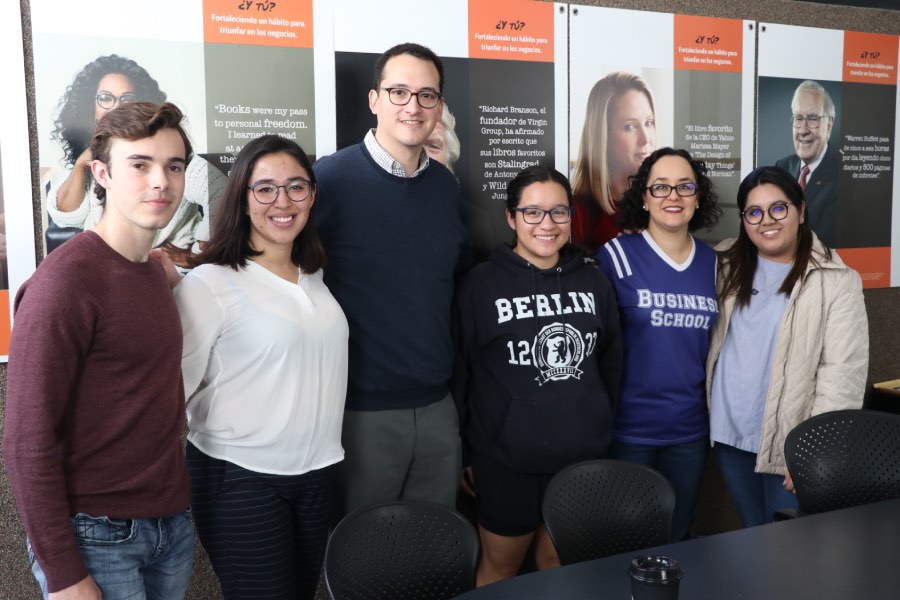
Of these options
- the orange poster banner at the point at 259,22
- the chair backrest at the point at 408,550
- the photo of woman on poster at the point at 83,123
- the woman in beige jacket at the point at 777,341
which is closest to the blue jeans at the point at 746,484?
the woman in beige jacket at the point at 777,341

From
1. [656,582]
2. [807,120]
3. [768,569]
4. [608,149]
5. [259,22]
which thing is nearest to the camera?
[656,582]

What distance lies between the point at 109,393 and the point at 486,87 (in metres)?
1.68

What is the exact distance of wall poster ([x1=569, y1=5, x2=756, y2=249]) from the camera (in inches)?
107

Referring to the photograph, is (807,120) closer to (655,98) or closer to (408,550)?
(655,98)

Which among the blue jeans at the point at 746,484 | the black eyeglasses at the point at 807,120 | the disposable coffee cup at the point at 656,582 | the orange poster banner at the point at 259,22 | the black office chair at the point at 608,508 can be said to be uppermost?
the orange poster banner at the point at 259,22

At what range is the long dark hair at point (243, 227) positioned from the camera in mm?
1741

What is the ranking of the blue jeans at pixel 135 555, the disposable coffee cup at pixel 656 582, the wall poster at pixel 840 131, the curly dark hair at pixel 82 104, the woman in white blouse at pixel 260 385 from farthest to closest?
the wall poster at pixel 840 131 < the curly dark hair at pixel 82 104 < the woman in white blouse at pixel 260 385 < the blue jeans at pixel 135 555 < the disposable coffee cup at pixel 656 582

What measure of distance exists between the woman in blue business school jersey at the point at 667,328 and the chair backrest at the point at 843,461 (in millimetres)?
367

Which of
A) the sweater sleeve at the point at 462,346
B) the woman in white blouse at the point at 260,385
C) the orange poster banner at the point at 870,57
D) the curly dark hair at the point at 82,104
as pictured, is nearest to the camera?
the woman in white blouse at the point at 260,385

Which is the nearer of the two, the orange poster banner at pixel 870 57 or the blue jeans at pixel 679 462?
the blue jeans at pixel 679 462

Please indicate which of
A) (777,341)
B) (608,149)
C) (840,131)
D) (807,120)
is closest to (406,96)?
(608,149)

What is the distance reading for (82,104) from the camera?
211 centimetres

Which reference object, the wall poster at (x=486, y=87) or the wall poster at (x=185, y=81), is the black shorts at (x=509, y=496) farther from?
the wall poster at (x=185, y=81)

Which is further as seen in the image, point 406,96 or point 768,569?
point 406,96
